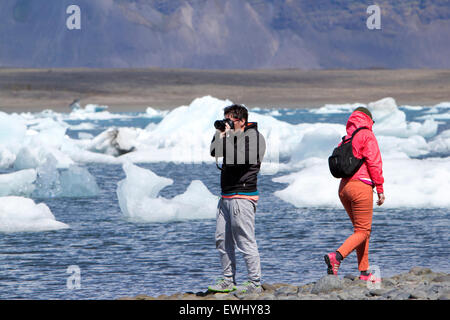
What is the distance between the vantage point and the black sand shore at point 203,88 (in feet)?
212

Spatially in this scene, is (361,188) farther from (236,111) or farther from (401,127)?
(401,127)

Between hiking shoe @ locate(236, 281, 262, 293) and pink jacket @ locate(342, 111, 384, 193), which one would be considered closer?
hiking shoe @ locate(236, 281, 262, 293)

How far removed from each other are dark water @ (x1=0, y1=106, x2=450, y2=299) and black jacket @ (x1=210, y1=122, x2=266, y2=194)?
142 centimetres

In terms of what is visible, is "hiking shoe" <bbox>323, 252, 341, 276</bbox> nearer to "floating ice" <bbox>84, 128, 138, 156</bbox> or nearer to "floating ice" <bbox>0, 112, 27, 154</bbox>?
"floating ice" <bbox>84, 128, 138, 156</bbox>

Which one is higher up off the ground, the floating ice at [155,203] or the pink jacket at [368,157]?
the pink jacket at [368,157]

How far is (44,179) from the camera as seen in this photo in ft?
46.6

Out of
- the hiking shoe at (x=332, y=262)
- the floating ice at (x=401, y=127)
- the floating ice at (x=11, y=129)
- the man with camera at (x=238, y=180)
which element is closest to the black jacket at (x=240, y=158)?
the man with camera at (x=238, y=180)

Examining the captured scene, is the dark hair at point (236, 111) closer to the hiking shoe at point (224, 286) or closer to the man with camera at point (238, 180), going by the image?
the man with camera at point (238, 180)

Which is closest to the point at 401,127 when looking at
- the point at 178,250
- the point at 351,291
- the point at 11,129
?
the point at 11,129

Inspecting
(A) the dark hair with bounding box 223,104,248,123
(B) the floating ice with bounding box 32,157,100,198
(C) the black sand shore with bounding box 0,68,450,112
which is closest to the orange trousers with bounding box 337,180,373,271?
(A) the dark hair with bounding box 223,104,248,123

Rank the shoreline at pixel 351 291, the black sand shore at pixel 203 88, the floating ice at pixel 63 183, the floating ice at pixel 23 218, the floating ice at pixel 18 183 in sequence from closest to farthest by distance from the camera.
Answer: the shoreline at pixel 351 291, the floating ice at pixel 23 218, the floating ice at pixel 18 183, the floating ice at pixel 63 183, the black sand shore at pixel 203 88

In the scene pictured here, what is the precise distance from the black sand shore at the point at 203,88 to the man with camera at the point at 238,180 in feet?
166

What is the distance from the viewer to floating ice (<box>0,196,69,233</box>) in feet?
34.2
